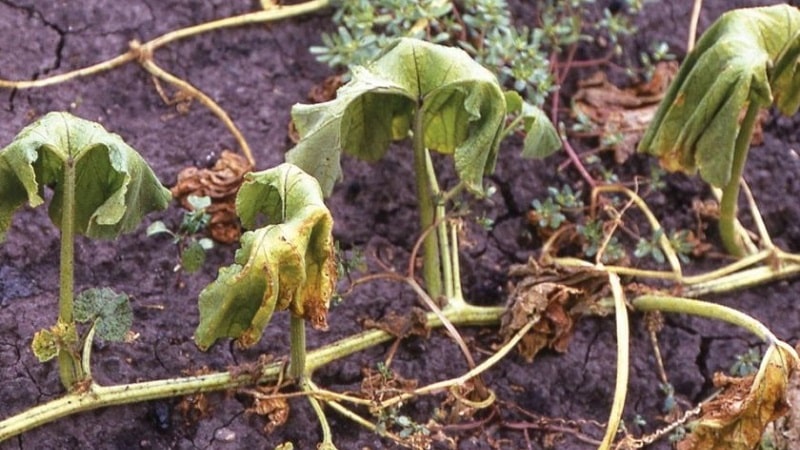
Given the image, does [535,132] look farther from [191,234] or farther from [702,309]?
[191,234]

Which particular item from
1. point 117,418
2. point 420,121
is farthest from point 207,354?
point 420,121

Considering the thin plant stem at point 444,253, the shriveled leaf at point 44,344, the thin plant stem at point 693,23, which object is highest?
the thin plant stem at point 693,23

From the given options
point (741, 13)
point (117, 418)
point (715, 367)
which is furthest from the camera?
point (715, 367)

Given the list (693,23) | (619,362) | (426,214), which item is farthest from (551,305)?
(693,23)

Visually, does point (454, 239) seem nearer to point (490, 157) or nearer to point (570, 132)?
point (490, 157)

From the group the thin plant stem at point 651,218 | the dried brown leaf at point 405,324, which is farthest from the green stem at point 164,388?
the thin plant stem at point 651,218

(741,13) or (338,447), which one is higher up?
(741,13)

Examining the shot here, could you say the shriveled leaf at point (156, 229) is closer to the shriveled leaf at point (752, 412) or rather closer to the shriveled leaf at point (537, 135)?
the shriveled leaf at point (537, 135)
